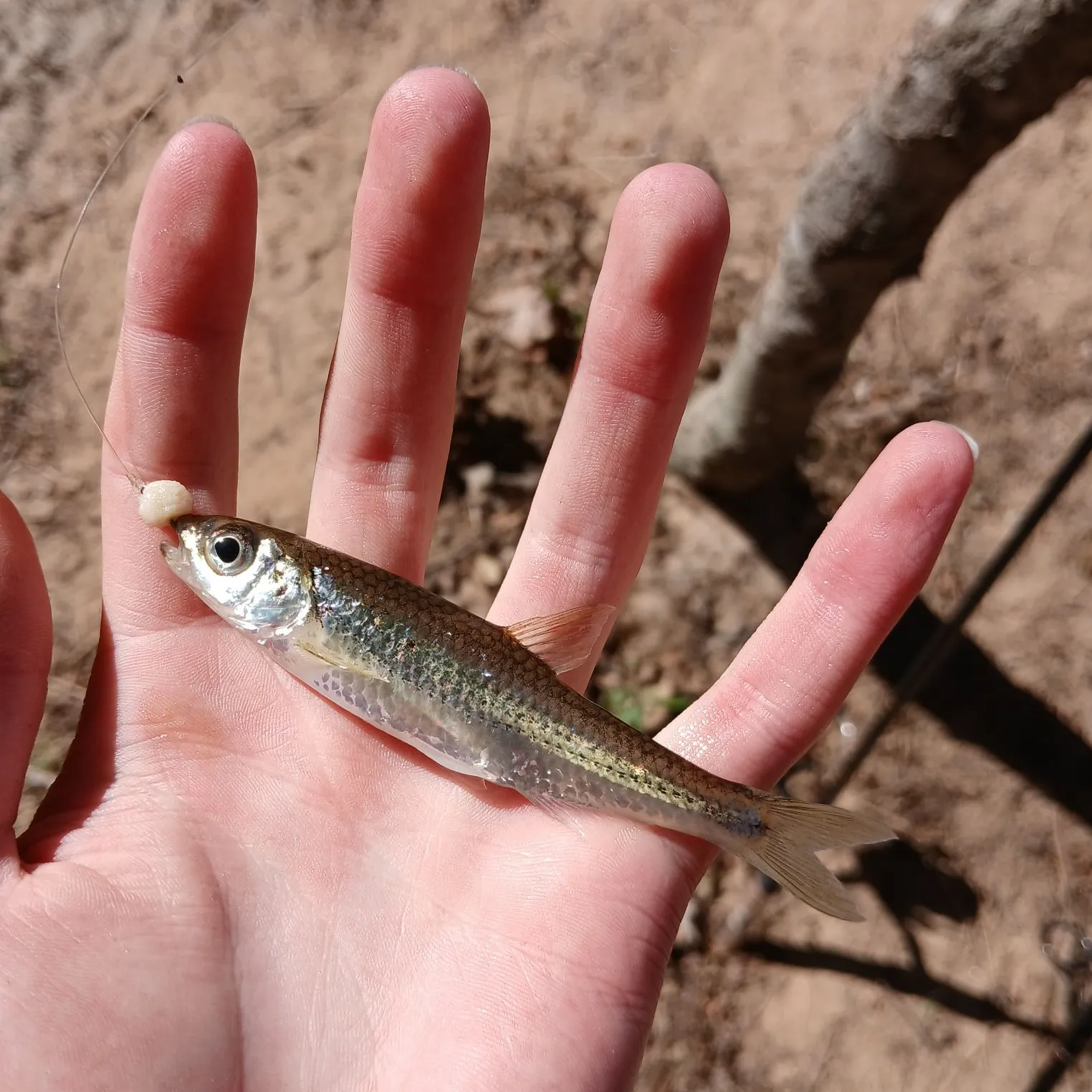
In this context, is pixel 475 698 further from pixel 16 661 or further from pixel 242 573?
pixel 16 661

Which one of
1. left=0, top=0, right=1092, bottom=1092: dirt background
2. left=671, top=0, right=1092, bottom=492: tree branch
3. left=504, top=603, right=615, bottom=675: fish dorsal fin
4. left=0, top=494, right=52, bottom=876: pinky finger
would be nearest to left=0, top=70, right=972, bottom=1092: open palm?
left=0, top=494, right=52, bottom=876: pinky finger

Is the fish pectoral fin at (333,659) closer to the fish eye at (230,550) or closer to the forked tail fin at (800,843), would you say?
the fish eye at (230,550)

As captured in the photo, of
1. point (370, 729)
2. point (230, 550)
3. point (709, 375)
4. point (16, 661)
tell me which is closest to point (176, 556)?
point (230, 550)

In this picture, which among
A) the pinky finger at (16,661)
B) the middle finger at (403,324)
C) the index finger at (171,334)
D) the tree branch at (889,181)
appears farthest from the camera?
the middle finger at (403,324)

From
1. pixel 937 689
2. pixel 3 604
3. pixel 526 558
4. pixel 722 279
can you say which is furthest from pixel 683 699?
pixel 3 604

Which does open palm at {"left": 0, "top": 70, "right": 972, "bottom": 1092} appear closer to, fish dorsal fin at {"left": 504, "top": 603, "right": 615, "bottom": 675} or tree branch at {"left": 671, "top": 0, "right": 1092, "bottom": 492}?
fish dorsal fin at {"left": 504, "top": 603, "right": 615, "bottom": 675}

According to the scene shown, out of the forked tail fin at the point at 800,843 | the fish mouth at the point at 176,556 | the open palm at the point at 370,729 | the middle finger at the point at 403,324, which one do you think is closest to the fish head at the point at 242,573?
the fish mouth at the point at 176,556
